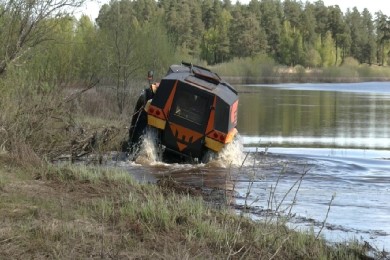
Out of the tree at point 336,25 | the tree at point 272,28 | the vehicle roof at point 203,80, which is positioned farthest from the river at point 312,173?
the tree at point 336,25

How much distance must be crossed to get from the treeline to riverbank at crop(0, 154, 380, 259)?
5.18 meters

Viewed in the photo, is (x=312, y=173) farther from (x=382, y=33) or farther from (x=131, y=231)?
(x=382, y=33)

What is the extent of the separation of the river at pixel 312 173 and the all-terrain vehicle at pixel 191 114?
662mm

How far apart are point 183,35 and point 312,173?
83.8 meters

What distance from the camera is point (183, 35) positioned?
3922 inches

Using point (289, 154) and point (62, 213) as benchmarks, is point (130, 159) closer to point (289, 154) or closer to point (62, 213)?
point (289, 154)

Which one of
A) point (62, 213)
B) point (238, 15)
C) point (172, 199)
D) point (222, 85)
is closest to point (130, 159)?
point (222, 85)

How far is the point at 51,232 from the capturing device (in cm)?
702

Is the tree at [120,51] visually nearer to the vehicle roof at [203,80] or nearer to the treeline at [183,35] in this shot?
the treeline at [183,35]

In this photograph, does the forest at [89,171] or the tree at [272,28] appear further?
the tree at [272,28]

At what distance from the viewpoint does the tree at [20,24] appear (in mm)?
13685

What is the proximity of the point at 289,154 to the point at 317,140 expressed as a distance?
16.9 feet

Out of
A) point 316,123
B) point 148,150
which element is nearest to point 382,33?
point 316,123

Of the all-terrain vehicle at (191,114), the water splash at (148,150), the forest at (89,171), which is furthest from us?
the water splash at (148,150)
